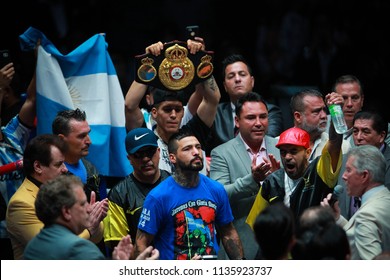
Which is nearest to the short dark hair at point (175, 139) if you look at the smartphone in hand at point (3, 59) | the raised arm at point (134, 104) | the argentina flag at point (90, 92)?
the raised arm at point (134, 104)

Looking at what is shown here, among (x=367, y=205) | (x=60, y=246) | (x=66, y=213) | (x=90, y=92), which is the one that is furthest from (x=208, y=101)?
(x=60, y=246)

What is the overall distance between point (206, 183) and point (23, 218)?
133 cm

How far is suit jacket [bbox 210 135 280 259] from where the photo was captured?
7695 mm

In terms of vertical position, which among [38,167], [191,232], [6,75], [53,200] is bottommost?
[191,232]

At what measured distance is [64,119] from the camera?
310 inches

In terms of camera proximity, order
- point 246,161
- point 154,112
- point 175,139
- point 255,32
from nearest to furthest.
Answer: point 175,139, point 246,161, point 154,112, point 255,32

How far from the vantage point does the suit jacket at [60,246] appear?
600cm

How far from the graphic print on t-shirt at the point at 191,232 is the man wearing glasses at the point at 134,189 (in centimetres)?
48

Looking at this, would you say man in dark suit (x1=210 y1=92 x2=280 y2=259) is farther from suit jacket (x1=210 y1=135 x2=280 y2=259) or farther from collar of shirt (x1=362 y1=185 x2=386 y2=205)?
collar of shirt (x1=362 y1=185 x2=386 y2=205)

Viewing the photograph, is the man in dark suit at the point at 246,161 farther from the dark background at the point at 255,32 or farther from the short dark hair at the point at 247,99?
the dark background at the point at 255,32

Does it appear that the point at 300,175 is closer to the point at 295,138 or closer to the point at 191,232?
the point at 295,138

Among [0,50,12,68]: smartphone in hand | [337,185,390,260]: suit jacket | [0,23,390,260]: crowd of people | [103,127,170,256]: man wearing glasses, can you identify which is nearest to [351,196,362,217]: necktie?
[0,23,390,260]: crowd of people

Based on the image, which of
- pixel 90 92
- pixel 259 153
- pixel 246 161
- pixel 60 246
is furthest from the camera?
pixel 90 92

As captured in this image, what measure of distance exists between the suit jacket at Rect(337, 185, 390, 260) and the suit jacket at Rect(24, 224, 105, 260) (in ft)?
5.79
